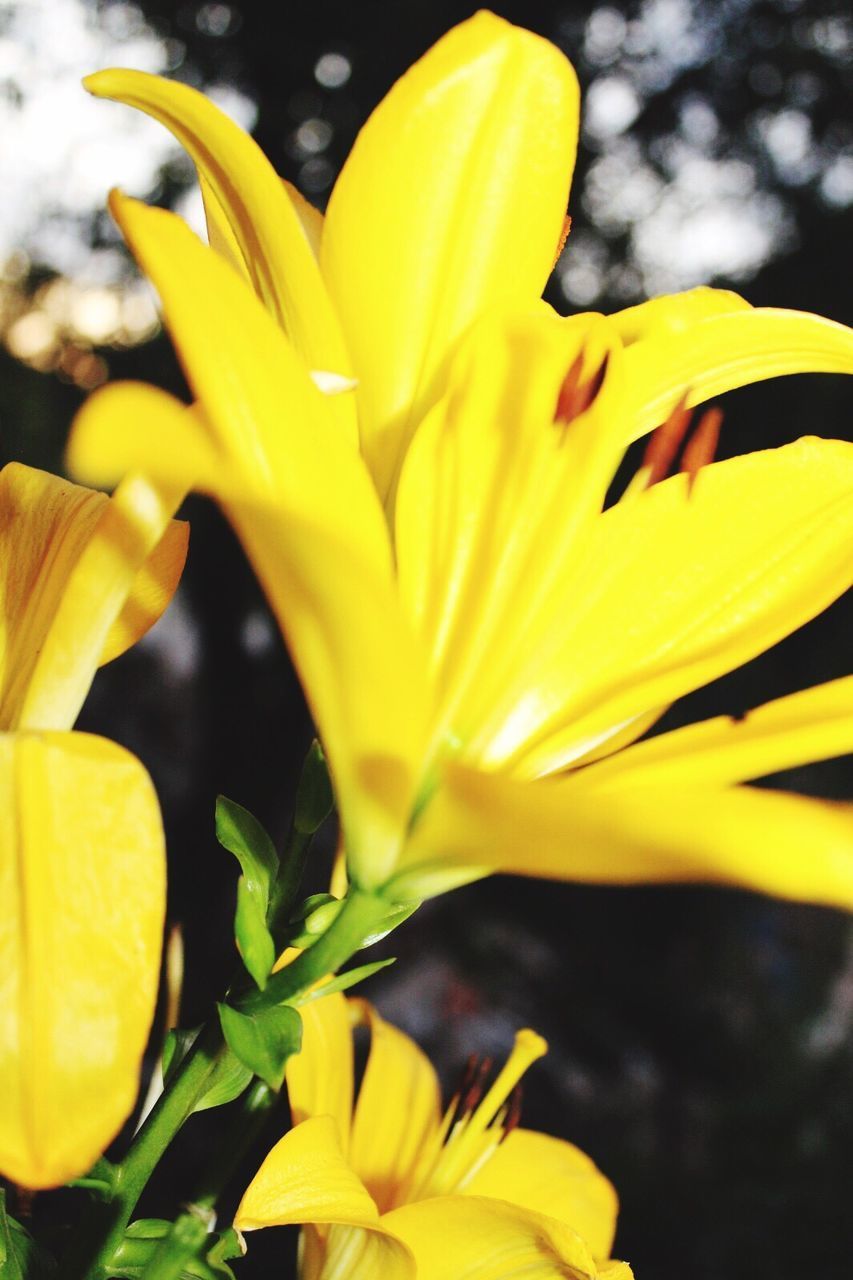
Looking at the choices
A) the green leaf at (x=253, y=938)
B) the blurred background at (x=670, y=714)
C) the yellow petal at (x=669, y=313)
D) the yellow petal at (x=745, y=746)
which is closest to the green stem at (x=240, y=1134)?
the green leaf at (x=253, y=938)

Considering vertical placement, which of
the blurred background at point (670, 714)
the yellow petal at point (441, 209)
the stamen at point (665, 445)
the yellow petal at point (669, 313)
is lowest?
the blurred background at point (670, 714)

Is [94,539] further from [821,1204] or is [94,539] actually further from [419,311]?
[821,1204]

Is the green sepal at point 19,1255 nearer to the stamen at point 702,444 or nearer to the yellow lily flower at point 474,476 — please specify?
the yellow lily flower at point 474,476

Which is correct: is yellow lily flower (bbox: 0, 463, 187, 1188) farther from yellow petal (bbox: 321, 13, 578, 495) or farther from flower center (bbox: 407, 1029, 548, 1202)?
flower center (bbox: 407, 1029, 548, 1202)

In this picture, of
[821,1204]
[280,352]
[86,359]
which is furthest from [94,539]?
[86,359]

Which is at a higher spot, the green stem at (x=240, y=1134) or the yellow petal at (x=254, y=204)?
the yellow petal at (x=254, y=204)

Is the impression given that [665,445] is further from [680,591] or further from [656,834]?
[656,834]
